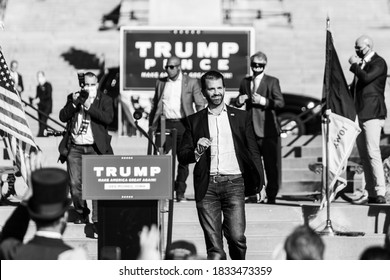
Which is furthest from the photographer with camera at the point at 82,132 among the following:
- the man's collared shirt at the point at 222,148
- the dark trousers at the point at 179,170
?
the man's collared shirt at the point at 222,148

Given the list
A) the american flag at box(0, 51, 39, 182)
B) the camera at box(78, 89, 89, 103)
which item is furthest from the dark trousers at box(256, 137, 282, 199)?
the american flag at box(0, 51, 39, 182)

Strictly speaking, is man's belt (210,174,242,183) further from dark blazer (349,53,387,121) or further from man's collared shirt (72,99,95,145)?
dark blazer (349,53,387,121)

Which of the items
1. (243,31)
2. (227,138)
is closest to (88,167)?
(227,138)

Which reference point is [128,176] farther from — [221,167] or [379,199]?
[379,199]

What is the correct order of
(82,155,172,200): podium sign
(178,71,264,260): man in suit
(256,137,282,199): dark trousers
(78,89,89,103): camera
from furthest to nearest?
(256,137,282,199): dark trousers < (78,89,89,103): camera < (82,155,172,200): podium sign < (178,71,264,260): man in suit

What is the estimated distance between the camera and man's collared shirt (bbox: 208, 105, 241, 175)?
10516mm

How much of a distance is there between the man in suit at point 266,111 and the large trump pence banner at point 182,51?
3323 millimetres

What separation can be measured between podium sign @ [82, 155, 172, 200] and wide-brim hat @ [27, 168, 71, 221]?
3674 millimetres

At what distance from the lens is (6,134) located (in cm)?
1380

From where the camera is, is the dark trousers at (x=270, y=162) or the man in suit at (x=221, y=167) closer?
the man in suit at (x=221, y=167)

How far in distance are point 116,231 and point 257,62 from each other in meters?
3.37

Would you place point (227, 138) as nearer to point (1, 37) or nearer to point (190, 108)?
point (190, 108)

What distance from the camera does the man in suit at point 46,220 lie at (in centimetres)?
715

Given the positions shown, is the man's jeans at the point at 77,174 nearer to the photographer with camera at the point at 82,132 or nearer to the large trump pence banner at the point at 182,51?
the photographer with camera at the point at 82,132
